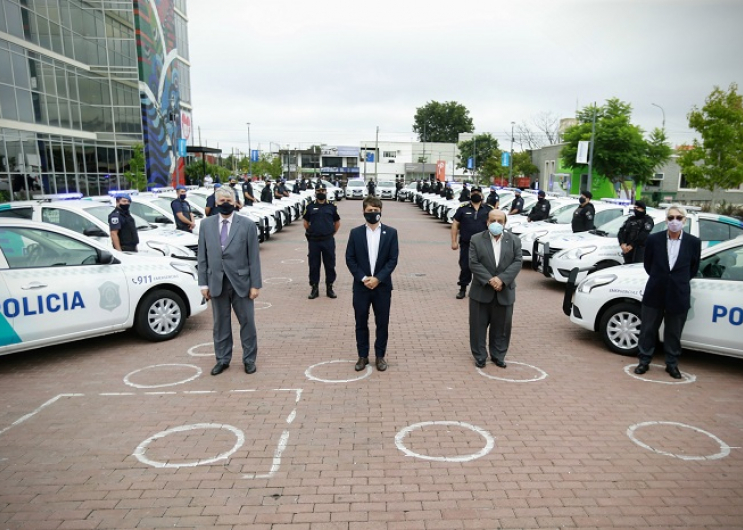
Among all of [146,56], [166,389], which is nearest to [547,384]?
[166,389]

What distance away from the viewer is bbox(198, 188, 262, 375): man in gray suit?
18.9ft

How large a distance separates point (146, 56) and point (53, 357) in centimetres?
2848

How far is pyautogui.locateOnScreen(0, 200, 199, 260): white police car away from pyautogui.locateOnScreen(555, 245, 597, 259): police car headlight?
6.96 meters

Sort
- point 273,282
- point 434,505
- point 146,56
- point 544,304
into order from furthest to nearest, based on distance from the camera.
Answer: point 146,56
point 273,282
point 544,304
point 434,505

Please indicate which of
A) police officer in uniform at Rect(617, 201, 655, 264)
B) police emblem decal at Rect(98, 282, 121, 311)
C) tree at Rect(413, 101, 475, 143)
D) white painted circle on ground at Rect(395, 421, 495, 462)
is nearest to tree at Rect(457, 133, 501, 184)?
tree at Rect(413, 101, 475, 143)

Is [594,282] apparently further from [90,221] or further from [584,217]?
[90,221]

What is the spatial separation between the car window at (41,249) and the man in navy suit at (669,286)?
254 inches

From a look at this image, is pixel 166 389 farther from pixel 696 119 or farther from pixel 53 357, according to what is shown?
pixel 696 119

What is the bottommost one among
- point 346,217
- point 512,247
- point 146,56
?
point 346,217

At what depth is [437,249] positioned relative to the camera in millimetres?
16938

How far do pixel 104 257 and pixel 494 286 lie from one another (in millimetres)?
4626

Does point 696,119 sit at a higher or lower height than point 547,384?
higher

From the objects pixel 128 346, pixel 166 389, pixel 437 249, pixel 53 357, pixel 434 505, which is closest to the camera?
pixel 434 505

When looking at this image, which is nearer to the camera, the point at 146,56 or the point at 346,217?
the point at 346,217
